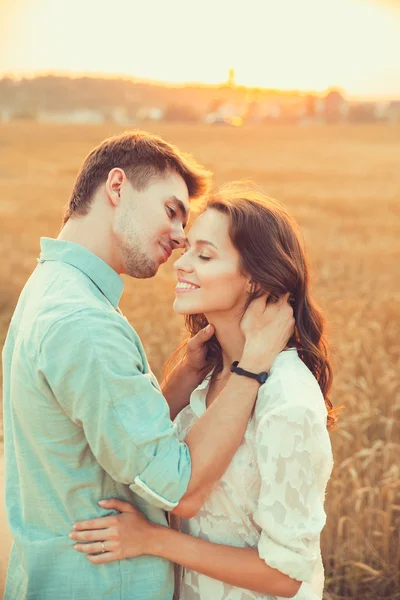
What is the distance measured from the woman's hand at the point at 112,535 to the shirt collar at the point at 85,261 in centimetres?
67

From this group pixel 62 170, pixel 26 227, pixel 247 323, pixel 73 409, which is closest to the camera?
pixel 73 409

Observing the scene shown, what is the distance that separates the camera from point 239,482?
8.07 ft

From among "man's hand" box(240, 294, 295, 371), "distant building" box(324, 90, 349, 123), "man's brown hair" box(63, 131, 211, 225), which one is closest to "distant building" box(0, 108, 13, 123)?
"distant building" box(324, 90, 349, 123)

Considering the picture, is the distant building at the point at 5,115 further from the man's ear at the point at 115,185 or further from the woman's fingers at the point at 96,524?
the woman's fingers at the point at 96,524

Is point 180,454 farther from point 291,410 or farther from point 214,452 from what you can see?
point 291,410

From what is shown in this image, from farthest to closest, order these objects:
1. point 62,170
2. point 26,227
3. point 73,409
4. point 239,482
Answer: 1. point 62,170
2. point 26,227
3. point 239,482
4. point 73,409

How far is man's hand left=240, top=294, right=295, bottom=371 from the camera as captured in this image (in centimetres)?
251

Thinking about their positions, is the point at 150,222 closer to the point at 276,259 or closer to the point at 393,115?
the point at 276,259

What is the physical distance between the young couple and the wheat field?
1623mm

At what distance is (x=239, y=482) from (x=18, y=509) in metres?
0.71

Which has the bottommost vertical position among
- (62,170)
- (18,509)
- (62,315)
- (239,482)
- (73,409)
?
(62,170)

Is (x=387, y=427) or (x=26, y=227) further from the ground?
(x=387, y=427)

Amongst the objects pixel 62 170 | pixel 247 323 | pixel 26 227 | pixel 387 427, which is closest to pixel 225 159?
pixel 62 170

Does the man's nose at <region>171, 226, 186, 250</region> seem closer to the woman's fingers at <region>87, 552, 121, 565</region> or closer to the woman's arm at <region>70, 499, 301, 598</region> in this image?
the woman's arm at <region>70, 499, 301, 598</region>
